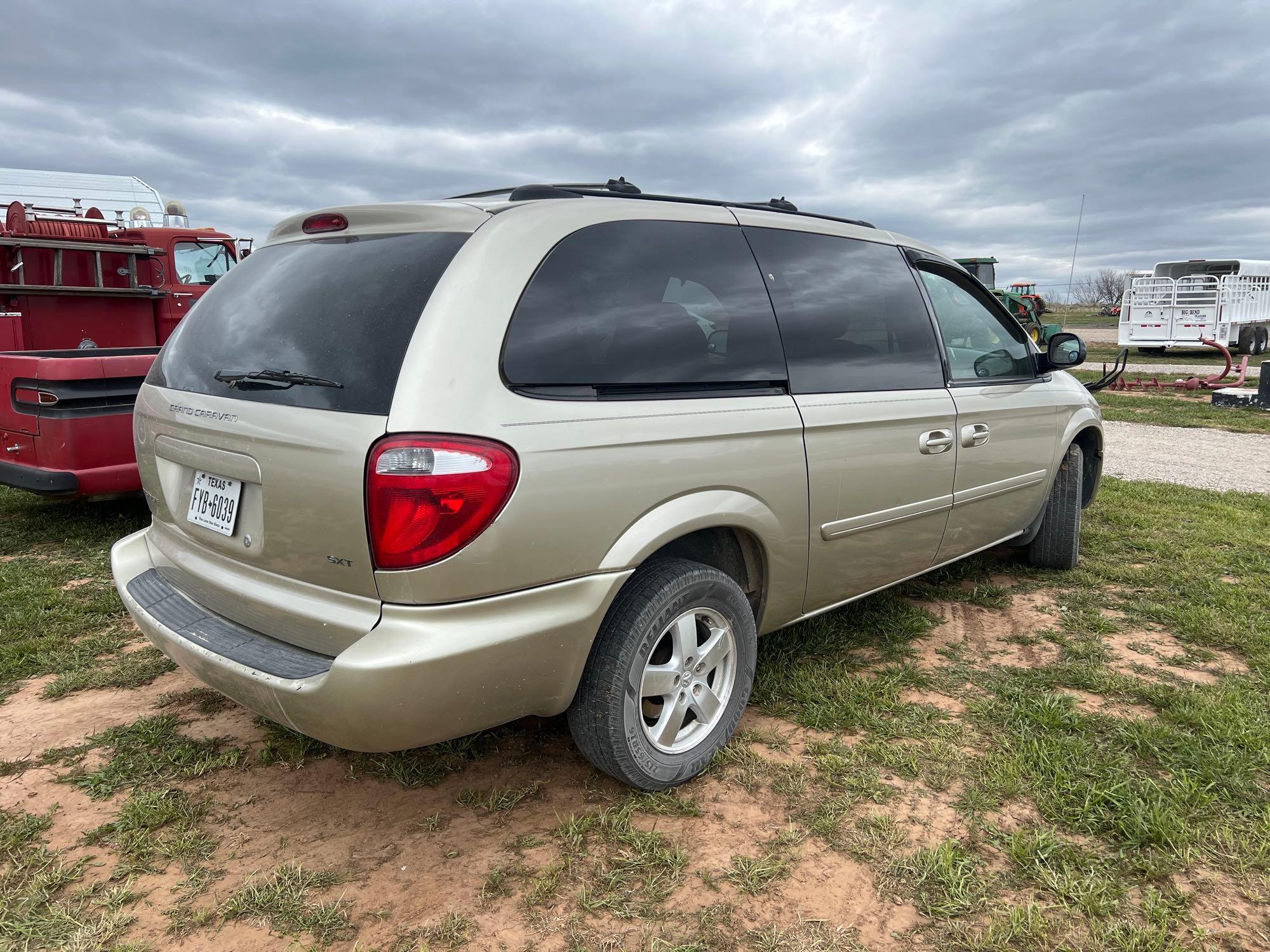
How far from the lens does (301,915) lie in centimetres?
206

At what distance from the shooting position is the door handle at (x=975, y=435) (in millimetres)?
3473

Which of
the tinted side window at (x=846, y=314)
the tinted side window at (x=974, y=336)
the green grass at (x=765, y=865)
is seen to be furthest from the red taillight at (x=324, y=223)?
the tinted side window at (x=974, y=336)

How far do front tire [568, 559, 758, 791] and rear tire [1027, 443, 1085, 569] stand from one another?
259cm

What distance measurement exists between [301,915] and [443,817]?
486 mm

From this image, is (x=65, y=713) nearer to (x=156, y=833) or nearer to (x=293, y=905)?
(x=156, y=833)

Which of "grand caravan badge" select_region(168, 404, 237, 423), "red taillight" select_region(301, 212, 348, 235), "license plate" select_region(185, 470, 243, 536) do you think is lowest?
"license plate" select_region(185, 470, 243, 536)

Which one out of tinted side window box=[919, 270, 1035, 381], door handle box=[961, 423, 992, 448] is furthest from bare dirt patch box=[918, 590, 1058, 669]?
tinted side window box=[919, 270, 1035, 381]

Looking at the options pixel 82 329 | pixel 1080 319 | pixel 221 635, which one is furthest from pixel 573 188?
pixel 1080 319

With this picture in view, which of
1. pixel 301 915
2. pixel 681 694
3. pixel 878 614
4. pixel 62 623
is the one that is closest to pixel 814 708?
pixel 681 694

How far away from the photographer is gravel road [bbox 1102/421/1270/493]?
7309 millimetres

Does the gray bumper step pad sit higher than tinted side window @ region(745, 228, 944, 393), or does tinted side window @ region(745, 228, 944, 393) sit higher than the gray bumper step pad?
tinted side window @ region(745, 228, 944, 393)

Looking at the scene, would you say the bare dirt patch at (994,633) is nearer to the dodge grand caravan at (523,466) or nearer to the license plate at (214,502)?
the dodge grand caravan at (523,466)

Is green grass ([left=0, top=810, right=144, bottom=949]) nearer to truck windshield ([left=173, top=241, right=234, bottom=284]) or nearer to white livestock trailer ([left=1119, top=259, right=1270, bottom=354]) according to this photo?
truck windshield ([left=173, top=241, right=234, bottom=284])

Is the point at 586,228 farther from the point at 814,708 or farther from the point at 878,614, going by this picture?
the point at 878,614
